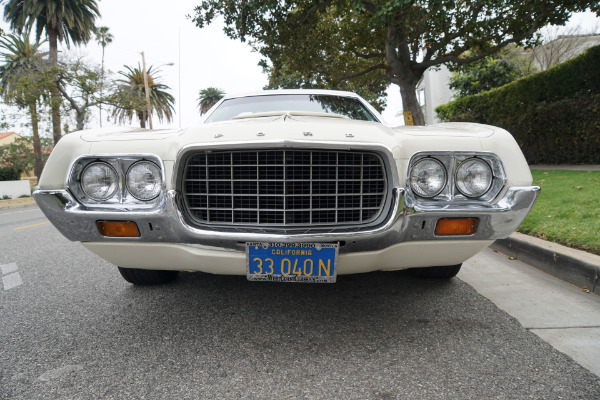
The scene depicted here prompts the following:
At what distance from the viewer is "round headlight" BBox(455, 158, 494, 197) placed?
1.92m

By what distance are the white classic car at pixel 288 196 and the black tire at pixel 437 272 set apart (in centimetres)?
68

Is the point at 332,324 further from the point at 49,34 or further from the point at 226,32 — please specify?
the point at 49,34

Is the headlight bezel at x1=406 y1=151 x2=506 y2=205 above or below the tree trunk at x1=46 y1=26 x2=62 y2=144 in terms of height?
below

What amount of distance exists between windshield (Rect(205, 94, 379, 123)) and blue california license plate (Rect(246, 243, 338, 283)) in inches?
60.4

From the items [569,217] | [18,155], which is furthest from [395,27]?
[18,155]

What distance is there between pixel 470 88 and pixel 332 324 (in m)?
19.5

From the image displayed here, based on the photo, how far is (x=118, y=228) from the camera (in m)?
1.89

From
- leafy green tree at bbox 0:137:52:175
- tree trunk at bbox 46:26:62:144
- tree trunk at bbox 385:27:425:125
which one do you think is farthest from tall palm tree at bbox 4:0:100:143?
tree trunk at bbox 385:27:425:125

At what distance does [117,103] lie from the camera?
19656 mm

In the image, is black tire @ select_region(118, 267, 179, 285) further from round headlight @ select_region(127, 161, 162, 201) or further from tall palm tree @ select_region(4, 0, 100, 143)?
tall palm tree @ select_region(4, 0, 100, 143)

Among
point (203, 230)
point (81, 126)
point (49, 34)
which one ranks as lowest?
point (203, 230)

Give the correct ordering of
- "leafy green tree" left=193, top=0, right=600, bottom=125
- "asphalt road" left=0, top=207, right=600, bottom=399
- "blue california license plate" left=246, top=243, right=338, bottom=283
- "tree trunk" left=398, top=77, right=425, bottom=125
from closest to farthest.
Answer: "asphalt road" left=0, top=207, right=600, bottom=399 → "blue california license plate" left=246, top=243, right=338, bottom=283 → "leafy green tree" left=193, top=0, right=600, bottom=125 → "tree trunk" left=398, top=77, right=425, bottom=125

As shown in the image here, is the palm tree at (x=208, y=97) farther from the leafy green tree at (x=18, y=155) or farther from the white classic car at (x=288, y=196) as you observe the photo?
the white classic car at (x=288, y=196)

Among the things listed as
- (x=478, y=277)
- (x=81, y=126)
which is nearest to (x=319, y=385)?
(x=478, y=277)
